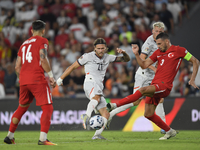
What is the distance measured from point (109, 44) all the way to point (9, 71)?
12.7 feet

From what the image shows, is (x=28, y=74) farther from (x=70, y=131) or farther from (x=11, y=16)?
(x=11, y=16)

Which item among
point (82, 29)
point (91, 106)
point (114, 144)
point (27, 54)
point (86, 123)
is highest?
point (82, 29)

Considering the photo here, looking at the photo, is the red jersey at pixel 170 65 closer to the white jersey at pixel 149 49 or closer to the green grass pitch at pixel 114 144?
the green grass pitch at pixel 114 144

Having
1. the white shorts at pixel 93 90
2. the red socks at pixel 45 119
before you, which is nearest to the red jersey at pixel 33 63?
the red socks at pixel 45 119

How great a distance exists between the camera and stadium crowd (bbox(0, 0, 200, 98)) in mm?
12271

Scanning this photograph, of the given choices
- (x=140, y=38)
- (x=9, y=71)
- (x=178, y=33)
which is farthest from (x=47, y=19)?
(x=178, y=33)

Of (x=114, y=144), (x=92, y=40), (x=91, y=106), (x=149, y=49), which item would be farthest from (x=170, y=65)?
Answer: (x=92, y=40)

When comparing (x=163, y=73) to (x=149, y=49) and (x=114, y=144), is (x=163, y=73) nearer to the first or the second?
(x=149, y=49)

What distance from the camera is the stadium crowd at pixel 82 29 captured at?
1227cm

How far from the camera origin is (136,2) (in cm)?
1489

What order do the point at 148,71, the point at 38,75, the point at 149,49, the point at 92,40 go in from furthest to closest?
the point at 92,40
the point at 148,71
the point at 149,49
the point at 38,75

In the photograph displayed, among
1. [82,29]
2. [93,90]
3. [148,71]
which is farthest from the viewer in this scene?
[82,29]

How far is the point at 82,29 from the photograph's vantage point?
14.7 meters

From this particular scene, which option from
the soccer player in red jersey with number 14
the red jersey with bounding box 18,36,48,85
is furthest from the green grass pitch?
the red jersey with bounding box 18,36,48,85
